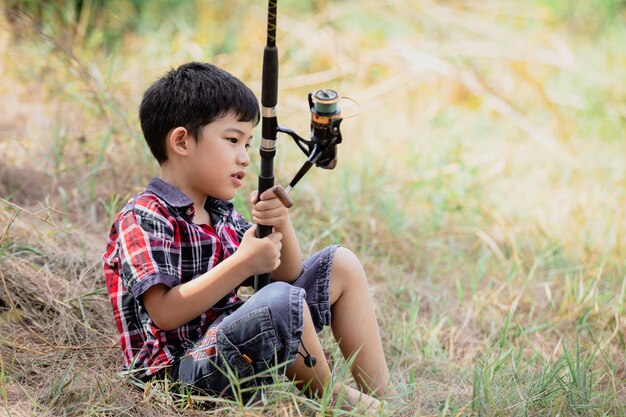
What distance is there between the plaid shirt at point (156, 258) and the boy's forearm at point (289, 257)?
0.15m

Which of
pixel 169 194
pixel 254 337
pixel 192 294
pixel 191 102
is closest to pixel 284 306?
pixel 254 337

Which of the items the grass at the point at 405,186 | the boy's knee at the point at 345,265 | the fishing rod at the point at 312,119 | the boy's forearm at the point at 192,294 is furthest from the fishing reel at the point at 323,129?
the grass at the point at 405,186

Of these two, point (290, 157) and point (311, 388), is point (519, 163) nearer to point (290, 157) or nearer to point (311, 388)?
point (290, 157)

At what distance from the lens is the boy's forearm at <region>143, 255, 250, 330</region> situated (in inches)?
77.8

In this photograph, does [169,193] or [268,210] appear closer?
[268,210]

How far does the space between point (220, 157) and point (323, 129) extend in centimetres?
33

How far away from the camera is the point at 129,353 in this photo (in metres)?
2.14

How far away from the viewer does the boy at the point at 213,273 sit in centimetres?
199

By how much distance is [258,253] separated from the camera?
2.00 metres

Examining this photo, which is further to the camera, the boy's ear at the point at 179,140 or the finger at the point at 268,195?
the boy's ear at the point at 179,140

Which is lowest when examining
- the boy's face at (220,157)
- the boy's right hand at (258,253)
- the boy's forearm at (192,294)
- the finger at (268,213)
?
the boy's forearm at (192,294)

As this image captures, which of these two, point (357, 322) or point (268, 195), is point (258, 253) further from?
point (357, 322)

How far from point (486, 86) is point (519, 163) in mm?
666

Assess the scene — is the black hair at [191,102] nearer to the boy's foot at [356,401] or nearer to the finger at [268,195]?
the finger at [268,195]
